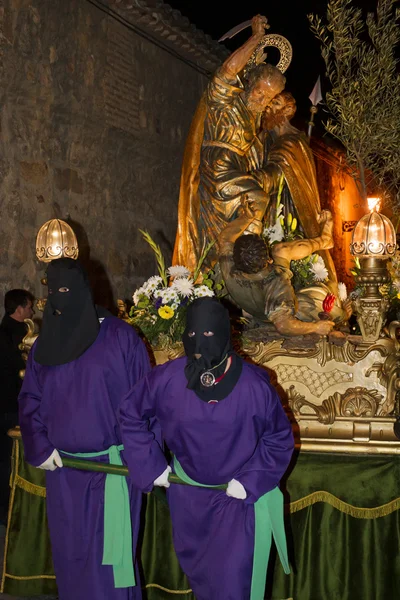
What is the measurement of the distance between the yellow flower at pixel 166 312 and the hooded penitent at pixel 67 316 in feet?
2.78

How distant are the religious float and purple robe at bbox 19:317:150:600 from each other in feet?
2.28

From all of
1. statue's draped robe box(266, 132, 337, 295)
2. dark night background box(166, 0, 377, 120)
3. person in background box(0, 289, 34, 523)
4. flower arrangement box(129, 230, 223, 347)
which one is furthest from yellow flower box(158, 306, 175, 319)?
dark night background box(166, 0, 377, 120)

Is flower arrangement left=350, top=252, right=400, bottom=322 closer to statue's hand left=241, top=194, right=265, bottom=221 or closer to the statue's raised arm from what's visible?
statue's hand left=241, top=194, right=265, bottom=221

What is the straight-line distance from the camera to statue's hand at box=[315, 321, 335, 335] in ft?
14.0

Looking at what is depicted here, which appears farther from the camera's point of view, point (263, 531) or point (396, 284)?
point (396, 284)

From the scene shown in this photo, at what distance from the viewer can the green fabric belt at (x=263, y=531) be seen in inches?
120

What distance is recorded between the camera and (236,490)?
3.01 metres

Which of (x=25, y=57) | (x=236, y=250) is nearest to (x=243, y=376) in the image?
(x=236, y=250)

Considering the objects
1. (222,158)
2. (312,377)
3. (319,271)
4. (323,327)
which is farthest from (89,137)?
(312,377)

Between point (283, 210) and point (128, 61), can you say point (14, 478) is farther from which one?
point (128, 61)

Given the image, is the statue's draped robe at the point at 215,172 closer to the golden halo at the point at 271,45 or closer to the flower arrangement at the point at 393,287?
the golden halo at the point at 271,45

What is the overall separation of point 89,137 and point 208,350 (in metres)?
5.71

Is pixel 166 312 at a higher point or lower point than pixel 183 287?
lower

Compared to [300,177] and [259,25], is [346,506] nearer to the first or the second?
[300,177]
